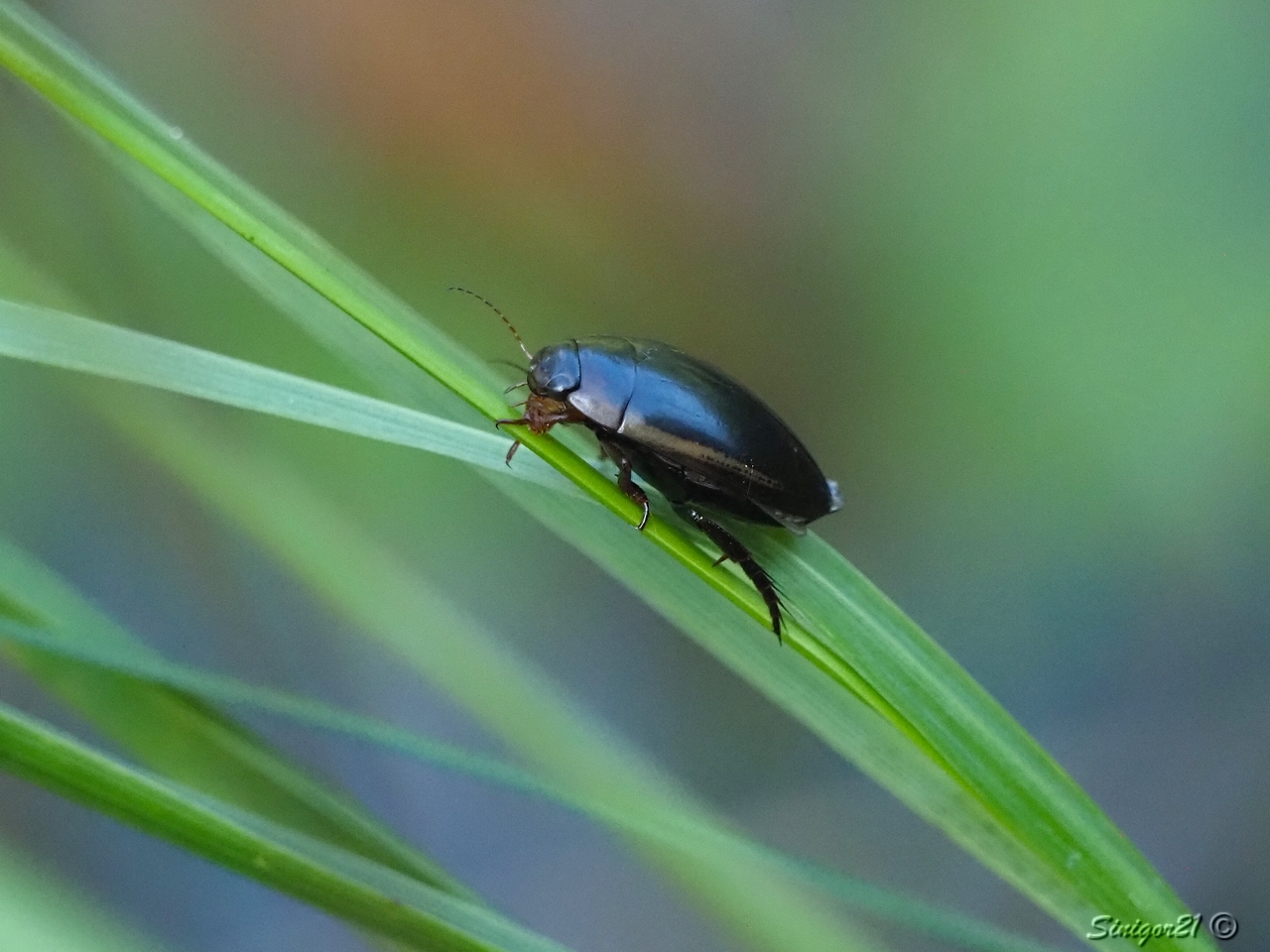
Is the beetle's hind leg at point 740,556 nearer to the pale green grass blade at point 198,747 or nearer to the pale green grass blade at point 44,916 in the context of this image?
the pale green grass blade at point 198,747

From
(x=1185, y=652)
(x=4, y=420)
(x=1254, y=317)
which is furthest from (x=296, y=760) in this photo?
(x=1254, y=317)

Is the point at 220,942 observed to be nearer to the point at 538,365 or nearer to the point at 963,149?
the point at 538,365

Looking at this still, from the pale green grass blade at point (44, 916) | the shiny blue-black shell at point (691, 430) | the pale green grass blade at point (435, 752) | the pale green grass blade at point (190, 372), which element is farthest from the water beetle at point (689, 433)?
the pale green grass blade at point (44, 916)

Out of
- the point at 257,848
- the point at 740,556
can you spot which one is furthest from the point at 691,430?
the point at 257,848
